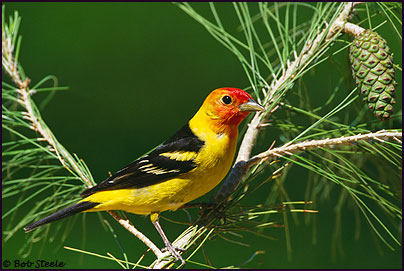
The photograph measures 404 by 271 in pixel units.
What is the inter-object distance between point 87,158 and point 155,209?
1322mm

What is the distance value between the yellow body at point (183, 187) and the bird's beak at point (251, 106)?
0.15 m

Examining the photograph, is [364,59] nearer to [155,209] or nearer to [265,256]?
[155,209]

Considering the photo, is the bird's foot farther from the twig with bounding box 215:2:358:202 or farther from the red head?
the red head

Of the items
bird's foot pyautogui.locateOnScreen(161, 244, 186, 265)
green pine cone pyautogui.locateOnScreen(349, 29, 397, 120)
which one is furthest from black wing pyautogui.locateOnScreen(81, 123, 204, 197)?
green pine cone pyautogui.locateOnScreen(349, 29, 397, 120)

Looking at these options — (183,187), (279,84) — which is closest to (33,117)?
(183,187)

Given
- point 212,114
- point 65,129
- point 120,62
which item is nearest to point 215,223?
point 212,114

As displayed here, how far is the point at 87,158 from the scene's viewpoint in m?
2.88

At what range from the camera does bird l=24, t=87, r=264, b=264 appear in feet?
5.32

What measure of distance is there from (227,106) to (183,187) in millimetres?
320

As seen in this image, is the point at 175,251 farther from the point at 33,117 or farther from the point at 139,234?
the point at 33,117

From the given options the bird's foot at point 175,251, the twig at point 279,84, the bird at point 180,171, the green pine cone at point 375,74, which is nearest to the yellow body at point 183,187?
the bird at point 180,171

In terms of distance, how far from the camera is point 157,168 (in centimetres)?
169

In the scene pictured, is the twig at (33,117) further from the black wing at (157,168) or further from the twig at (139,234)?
the black wing at (157,168)

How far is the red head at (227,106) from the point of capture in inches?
64.2
